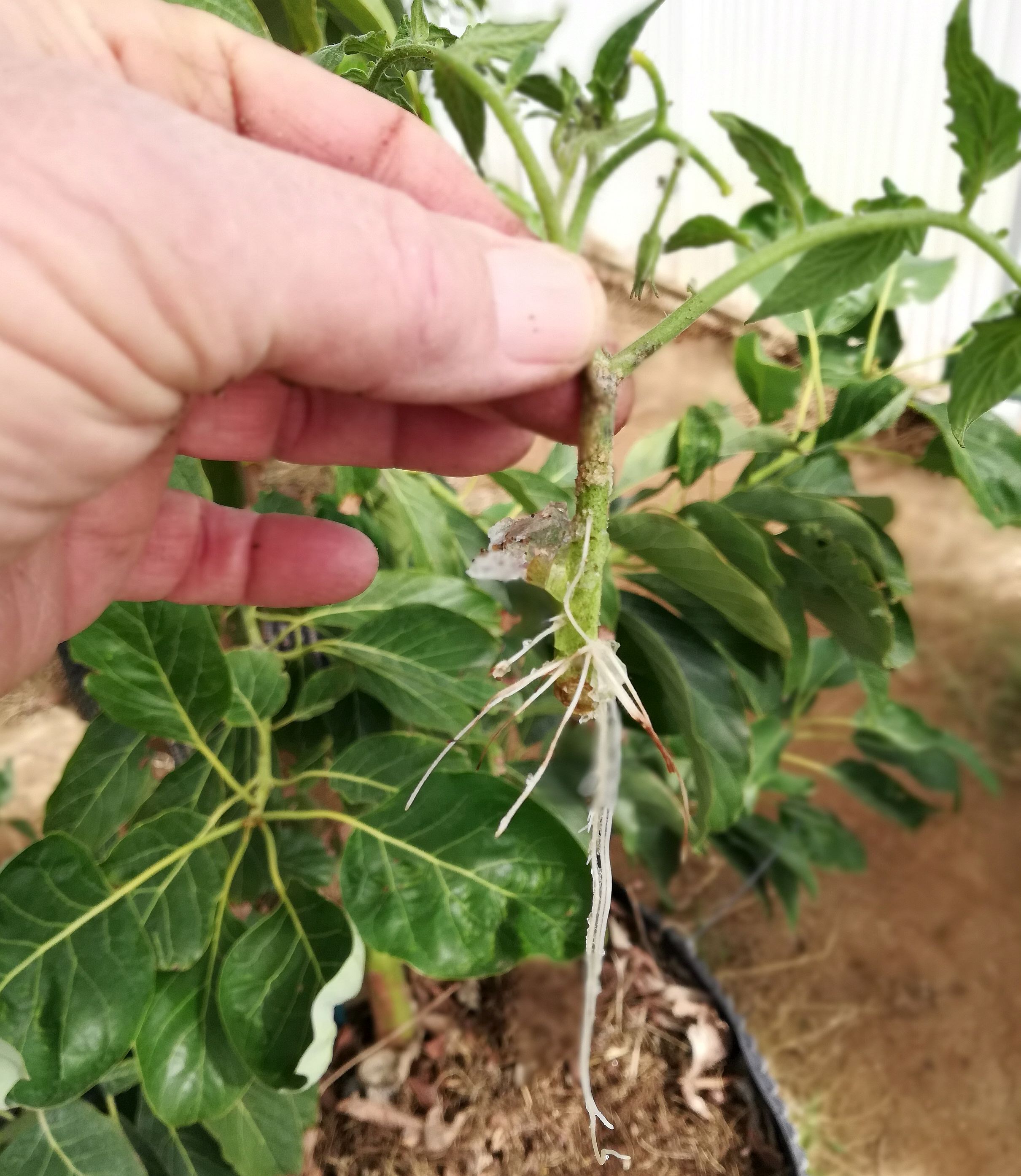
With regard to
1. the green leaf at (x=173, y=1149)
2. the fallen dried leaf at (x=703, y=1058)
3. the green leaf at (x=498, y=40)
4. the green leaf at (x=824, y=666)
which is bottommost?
the fallen dried leaf at (x=703, y=1058)

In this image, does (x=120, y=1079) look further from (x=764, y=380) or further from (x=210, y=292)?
(x=764, y=380)

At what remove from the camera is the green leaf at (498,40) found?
1.06 ft

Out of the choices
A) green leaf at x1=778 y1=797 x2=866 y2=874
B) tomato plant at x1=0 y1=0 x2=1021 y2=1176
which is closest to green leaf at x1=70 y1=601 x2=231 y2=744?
tomato plant at x1=0 y1=0 x2=1021 y2=1176

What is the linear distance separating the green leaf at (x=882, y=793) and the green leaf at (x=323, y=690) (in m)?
0.64

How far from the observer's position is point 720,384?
1.58m

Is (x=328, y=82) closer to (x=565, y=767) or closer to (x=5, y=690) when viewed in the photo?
(x=5, y=690)

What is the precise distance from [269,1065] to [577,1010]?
52cm

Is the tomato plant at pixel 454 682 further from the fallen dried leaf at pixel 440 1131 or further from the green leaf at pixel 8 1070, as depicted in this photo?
the fallen dried leaf at pixel 440 1131

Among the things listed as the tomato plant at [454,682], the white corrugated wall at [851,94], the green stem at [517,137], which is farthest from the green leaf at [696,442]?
the white corrugated wall at [851,94]

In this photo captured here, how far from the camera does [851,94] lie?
1371mm

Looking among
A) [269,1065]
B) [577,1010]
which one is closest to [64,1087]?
[269,1065]

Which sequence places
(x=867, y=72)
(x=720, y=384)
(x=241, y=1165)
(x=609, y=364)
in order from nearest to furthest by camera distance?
1. (x=609, y=364)
2. (x=241, y=1165)
3. (x=867, y=72)
4. (x=720, y=384)

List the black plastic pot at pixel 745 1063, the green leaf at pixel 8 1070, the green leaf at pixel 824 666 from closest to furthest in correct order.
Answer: the green leaf at pixel 8 1070 → the black plastic pot at pixel 745 1063 → the green leaf at pixel 824 666

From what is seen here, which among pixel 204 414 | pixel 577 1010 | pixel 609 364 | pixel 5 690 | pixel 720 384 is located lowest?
pixel 577 1010
